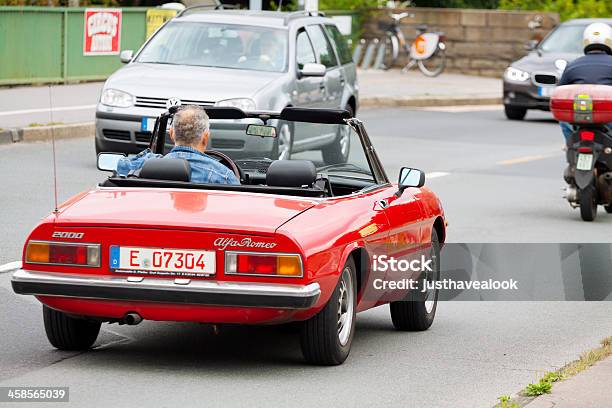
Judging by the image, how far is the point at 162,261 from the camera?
Result: 22.7 feet

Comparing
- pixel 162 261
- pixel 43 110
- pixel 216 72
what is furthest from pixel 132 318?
pixel 43 110

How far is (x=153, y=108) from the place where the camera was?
16031mm

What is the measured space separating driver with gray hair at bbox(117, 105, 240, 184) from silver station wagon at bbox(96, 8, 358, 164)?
7.19 meters

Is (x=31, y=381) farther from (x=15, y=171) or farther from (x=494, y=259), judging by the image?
(x=15, y=171)

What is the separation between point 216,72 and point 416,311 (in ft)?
26.8

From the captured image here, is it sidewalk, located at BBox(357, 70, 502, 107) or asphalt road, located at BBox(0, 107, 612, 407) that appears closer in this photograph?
asphalt road, located at BBox(0, 107, 612, 407)

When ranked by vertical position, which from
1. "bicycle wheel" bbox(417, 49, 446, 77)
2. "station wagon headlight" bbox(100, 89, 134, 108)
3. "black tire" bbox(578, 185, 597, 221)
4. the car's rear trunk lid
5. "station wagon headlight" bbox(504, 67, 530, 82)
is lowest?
"bicycle wheel" bbox(417, 49, 446, 77)

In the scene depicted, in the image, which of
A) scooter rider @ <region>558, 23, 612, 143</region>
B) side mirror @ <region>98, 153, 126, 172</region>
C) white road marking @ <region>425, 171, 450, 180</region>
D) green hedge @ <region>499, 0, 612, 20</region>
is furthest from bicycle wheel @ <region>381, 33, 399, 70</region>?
side mirror @ <region>98, 153, 126, 172</region>

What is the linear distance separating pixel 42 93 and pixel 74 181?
9.45 meters

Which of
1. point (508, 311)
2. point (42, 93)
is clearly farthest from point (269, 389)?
point (42, 93)

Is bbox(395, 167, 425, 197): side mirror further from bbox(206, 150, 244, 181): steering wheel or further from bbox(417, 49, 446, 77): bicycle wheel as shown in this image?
bbox(417, 49, 446, 77): bicycle wheel

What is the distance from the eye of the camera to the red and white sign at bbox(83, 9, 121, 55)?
27.1 m

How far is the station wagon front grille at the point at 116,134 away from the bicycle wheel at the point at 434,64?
65.8 ft

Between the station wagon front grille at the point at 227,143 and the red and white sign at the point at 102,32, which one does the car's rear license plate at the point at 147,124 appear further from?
the red and white sign at the point at 102,32
